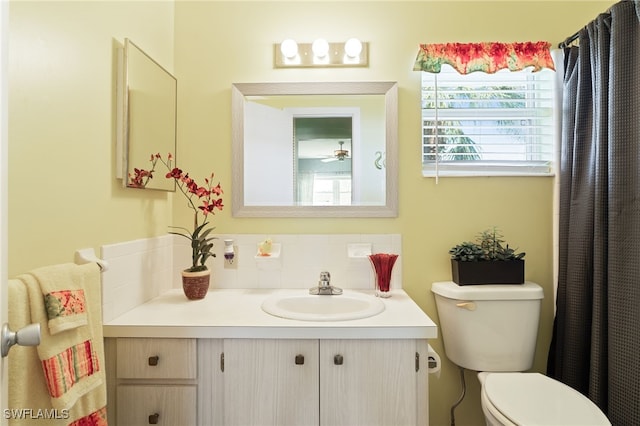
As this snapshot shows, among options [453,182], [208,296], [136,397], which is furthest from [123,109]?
[453,182]

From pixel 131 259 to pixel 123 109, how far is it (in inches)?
23.3

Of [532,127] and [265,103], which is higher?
[265,103]

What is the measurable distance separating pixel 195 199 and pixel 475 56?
5.18 ft

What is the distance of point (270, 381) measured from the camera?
1175 millimetres

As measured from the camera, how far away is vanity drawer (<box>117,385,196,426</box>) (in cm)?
119

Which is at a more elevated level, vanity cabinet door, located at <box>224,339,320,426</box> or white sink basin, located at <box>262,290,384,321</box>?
white sink basin, located at <box>262,290,384,321</box>

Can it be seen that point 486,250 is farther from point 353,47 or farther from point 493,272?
point 353,47

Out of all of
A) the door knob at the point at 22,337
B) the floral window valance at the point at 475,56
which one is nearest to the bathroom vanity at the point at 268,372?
the door knob at the point at 22,337

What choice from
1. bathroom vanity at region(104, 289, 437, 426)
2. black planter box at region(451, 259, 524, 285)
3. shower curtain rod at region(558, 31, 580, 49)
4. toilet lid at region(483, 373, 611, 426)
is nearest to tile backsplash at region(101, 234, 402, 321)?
black planter box at region(451, 259, 524, 285)

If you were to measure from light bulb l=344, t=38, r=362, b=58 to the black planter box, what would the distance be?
1155 millimetres

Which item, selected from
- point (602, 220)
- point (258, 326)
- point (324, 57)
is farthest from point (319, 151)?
point (602, 220)

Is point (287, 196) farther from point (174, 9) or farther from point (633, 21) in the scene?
point (633, 21)

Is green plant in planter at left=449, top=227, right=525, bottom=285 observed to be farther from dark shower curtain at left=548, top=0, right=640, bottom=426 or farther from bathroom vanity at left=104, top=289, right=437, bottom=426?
A: bathroom vanity at left=104, top=289, right=437, bottom=426

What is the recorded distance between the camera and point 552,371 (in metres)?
1.62
